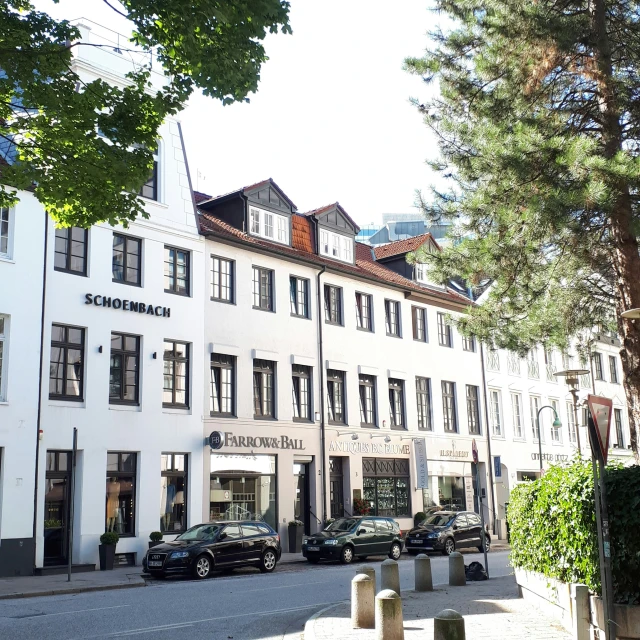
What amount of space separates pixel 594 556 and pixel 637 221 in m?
5.11

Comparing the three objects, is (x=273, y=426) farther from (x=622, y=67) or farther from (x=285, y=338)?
(x=622, y=67)

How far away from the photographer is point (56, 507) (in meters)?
23.4

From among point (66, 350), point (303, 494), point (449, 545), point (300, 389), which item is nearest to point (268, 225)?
point (300, 389)

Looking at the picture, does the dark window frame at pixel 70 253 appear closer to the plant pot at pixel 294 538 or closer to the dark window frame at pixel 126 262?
the dark window frame at pixel 126 262

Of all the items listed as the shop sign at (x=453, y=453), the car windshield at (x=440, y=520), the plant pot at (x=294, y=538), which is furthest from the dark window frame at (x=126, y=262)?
the shop sign at (x=453, y=453)

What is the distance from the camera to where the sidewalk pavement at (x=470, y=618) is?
1091 cm

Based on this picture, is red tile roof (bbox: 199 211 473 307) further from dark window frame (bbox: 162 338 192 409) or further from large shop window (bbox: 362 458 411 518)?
large shop window (bbox: 362 458 411 518)

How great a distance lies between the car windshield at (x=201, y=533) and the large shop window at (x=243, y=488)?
4972 millimetres

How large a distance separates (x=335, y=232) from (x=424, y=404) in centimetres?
883

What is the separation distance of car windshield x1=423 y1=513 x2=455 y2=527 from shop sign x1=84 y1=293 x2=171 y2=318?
38.8 feet

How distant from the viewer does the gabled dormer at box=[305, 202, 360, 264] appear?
3506 centimetres

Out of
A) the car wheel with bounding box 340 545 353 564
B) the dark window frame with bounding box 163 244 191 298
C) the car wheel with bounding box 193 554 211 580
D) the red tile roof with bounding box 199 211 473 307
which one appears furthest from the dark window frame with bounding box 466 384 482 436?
the car wheel with bounding box 193 554 211 580

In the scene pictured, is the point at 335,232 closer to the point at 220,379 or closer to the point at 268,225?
the point at 268,225

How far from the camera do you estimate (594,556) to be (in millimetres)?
9688
